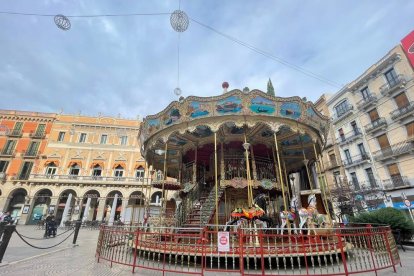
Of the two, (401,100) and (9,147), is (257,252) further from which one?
(9,147)

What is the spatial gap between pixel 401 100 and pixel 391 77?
280 cm

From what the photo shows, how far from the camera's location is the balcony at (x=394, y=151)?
→ 63.4 feet

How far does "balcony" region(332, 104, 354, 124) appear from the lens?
25866 millimetres

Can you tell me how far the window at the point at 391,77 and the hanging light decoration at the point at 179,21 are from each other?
23.6m

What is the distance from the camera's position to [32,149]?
3152 centimetres

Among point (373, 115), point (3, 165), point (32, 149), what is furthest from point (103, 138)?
point (373, 115)

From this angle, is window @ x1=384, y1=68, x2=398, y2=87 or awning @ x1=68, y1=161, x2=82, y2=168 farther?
awning @ x1=68, y1=161, x2=82, y2=168

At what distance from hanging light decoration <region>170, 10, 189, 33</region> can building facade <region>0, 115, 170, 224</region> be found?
915 inches

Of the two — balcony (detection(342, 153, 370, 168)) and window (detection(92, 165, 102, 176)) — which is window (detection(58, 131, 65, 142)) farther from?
balcony (detection(342, 153, 370, 168))

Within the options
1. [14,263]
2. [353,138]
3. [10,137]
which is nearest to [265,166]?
[14,263]

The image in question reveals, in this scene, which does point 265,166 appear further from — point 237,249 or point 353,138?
point 353,138

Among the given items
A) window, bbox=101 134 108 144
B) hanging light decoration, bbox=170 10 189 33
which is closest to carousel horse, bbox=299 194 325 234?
hanging light decoration, bbox=170 10 189 33

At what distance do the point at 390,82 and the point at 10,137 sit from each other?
50285 millimetres

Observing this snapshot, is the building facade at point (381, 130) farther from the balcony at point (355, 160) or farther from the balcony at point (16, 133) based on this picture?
the balcony at point (16, 133)
